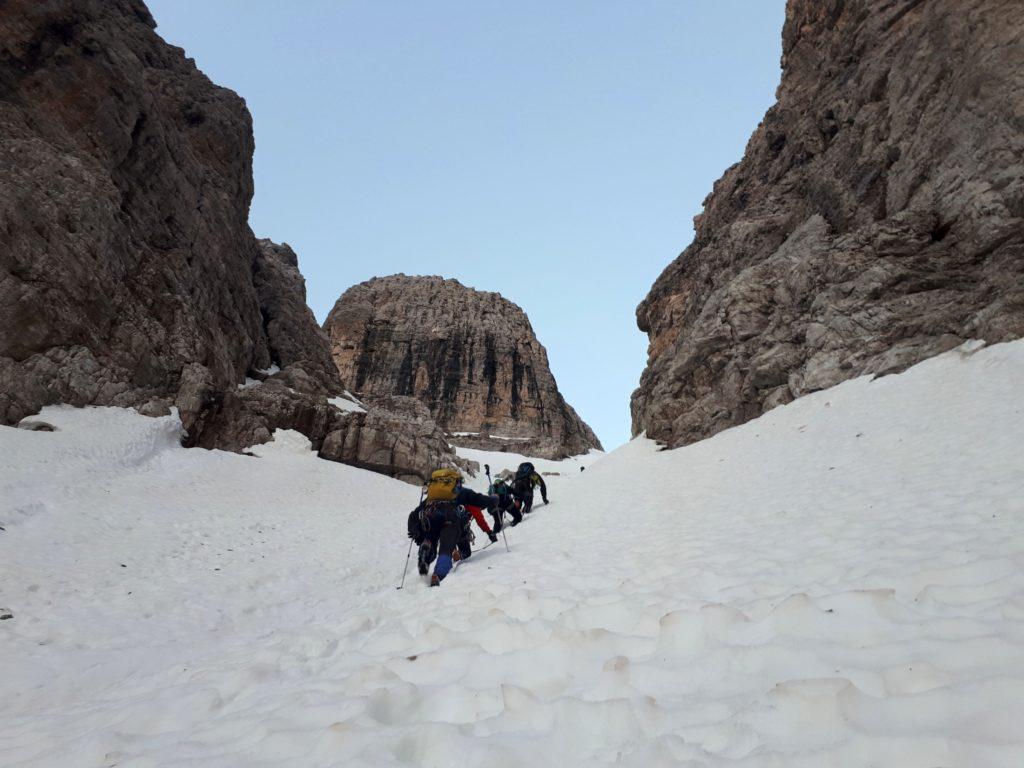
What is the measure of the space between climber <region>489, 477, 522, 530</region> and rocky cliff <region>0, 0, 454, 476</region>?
58.9 feet

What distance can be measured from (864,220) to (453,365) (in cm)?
7186

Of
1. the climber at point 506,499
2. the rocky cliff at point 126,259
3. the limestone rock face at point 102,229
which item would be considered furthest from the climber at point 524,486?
the limestone rock face at point 102,229

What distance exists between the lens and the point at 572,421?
9431 cm

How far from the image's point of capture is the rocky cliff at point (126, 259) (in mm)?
20391

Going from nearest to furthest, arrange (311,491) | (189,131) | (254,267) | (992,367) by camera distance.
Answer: (992,367), (311,491), (189,131), (254,267)

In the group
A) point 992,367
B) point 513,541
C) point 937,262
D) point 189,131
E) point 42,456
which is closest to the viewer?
point 513,541

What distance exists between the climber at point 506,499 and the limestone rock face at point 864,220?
42.9 ft

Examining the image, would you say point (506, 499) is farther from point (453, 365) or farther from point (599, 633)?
point (453, 365)

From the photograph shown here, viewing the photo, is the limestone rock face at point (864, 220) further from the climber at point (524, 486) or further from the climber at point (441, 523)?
the climber at point (441, 523)

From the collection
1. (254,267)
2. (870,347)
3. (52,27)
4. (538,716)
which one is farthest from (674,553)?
(254,267)

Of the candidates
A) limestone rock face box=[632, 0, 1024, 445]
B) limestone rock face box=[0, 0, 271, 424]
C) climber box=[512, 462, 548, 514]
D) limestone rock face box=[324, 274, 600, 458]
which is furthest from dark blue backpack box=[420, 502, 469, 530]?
limestone rock face box=[324, 274, 600, 458]

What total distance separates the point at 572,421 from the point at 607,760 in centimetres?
9297

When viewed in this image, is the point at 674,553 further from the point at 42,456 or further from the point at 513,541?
the point at 42,456

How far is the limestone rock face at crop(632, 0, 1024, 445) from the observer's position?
15.7 m
